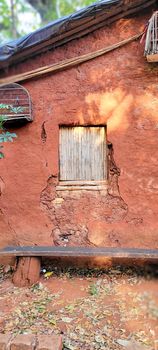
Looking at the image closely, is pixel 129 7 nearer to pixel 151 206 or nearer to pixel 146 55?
pixel 146 55

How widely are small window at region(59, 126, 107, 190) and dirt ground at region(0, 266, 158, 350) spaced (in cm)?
134

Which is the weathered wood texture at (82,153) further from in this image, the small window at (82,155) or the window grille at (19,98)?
the window grille at (19,98)

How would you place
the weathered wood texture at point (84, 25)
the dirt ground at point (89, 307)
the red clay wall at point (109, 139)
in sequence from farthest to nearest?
the red clay wall at point (109, 139)
the weathered wood texture at point (84, 25)
the dirt ground at point (89, 307)

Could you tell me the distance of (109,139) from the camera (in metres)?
4.50

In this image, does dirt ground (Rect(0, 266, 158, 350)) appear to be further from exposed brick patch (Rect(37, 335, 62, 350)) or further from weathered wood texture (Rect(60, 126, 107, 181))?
weathered wood texture (Rect(60, 126, 107, 181))

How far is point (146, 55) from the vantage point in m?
4.12

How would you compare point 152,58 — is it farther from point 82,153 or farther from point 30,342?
point 30,342

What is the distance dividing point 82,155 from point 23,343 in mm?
2677

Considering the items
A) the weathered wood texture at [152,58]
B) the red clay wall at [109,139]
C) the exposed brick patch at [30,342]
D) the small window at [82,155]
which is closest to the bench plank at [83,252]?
the red clay wall at [109,139]

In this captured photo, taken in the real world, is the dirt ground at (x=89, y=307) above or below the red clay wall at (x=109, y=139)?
A: below

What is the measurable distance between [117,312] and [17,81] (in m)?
3.36

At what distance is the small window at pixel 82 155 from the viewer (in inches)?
184

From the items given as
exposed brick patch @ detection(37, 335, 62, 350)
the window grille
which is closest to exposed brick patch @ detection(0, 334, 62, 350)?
exposed brick patch @ detection(37, 335, 62, 350)

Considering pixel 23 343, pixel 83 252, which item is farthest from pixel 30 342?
pixel 83 252
